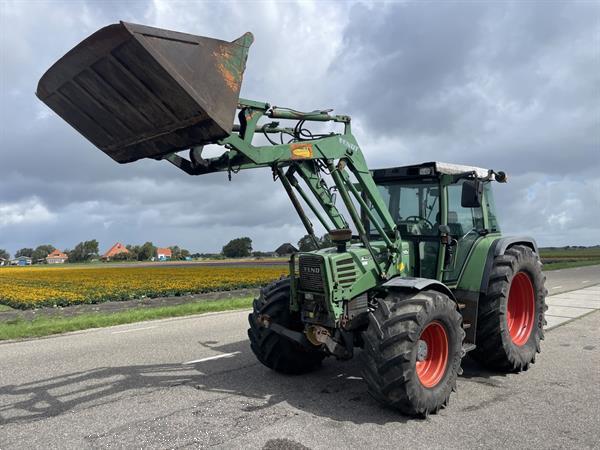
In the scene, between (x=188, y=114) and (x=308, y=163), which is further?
(x=308, y=163)

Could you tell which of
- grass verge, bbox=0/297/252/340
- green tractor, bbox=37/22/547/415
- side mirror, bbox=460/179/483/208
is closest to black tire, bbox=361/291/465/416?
green tractor, bbox=37/22/547/415

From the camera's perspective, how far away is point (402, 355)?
4594 millimetres

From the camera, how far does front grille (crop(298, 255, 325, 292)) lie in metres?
5.44

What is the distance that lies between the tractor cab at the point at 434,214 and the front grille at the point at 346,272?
3.87 feet

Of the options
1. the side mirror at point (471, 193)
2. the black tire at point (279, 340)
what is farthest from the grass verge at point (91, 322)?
the side mirror at point (471, 193)

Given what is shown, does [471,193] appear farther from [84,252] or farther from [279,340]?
[84,252]

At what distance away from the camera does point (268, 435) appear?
4258 mm

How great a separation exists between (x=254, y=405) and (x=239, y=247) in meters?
97.0

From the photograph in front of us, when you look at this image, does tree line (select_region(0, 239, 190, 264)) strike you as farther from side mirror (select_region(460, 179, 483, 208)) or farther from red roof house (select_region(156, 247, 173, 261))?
side mirror (select_region(460, 179, 483, 208))

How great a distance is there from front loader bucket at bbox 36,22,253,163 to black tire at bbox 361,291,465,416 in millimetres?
2449

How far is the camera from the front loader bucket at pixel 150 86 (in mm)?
4090

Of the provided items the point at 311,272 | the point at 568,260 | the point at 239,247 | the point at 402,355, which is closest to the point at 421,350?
the point at 402,355

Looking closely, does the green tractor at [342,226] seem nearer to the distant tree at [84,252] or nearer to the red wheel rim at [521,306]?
the red wheel rim at [521,306]

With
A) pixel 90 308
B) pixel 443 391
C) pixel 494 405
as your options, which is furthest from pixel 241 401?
pixel 90 308
